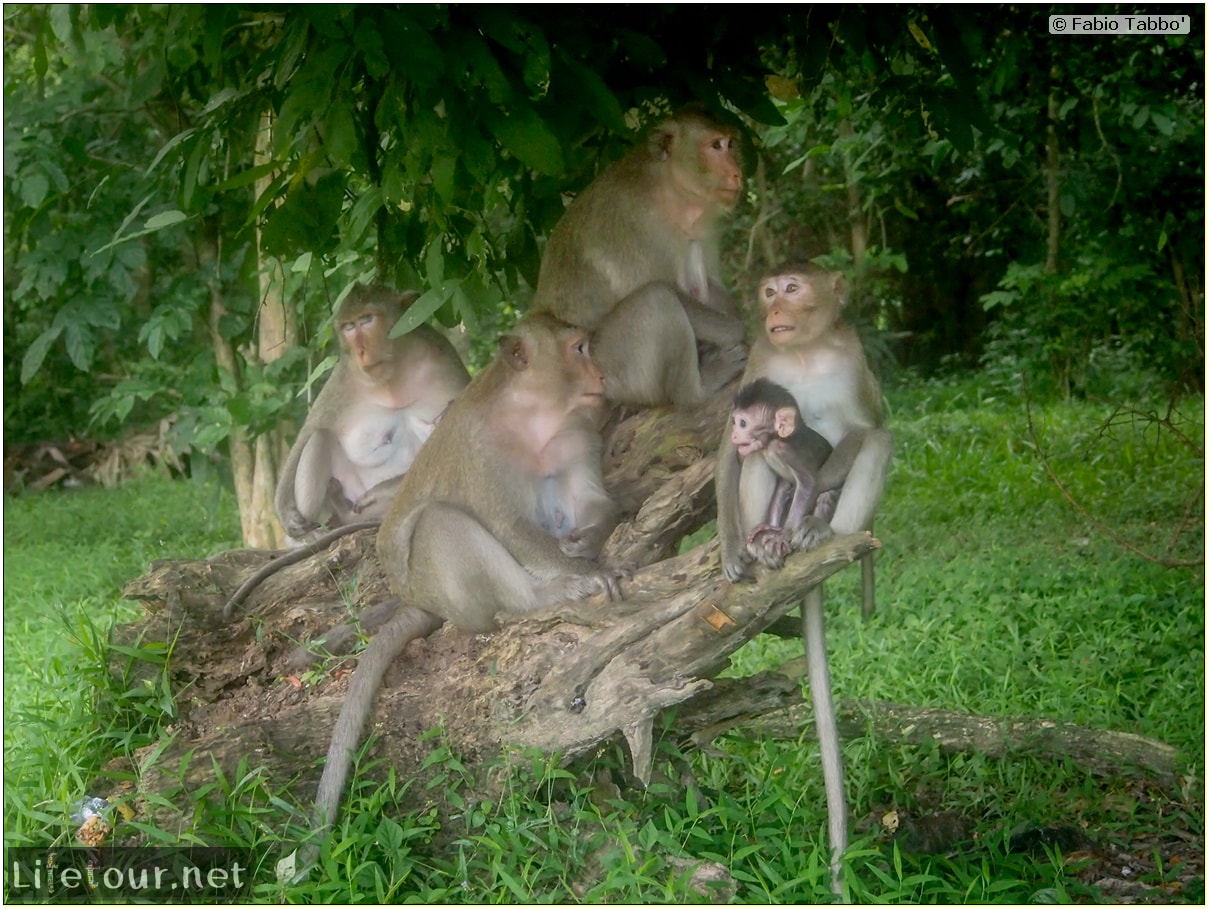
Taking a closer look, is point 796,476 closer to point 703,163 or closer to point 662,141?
point 703,163

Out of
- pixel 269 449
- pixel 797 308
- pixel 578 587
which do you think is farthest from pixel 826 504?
pixel 269 449

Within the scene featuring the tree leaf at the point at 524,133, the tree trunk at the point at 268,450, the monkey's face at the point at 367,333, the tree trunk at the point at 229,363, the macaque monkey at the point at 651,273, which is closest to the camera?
the tree leaf at the point at 524,133

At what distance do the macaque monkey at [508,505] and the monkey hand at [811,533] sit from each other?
25.3 inches

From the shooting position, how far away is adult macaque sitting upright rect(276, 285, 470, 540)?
4512 millimetres

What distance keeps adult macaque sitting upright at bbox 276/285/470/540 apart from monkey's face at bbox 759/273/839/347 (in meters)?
1.49

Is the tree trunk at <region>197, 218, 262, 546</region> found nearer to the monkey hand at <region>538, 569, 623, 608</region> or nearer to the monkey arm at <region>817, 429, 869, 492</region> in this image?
the monkey hand at <region>538, 569, 623, 608</region>

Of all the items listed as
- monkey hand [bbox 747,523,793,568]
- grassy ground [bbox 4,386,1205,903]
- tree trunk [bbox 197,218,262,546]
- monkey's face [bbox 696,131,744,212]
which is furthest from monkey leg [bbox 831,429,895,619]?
tree trunk [bbox 197,218,262,546]

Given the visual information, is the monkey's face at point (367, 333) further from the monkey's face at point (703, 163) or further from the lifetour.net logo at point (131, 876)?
the lifetour.net logo at point (131, 876)

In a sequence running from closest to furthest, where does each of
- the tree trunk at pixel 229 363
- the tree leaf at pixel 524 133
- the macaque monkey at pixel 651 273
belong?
the tree leaf at pixel 524 133 → the macaque monkey at pixel 651 273 → the tree trunk at pixel 229 363

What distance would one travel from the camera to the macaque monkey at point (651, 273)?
4039 mm

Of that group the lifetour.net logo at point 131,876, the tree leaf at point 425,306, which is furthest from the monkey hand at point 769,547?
the lifetour.net logo at point 131,876

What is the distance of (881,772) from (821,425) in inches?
50.3

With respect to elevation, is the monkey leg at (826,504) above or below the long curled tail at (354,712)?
above

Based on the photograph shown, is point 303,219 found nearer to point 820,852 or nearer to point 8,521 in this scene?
point 820,852
